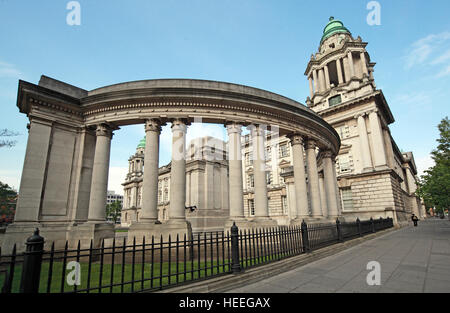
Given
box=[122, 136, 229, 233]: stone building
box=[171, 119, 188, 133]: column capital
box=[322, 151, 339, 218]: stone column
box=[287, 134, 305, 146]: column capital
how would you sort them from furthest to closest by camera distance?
box=[122, 136, 229, 233]: stone building
box=[322, 151, 339, 218]: stone column
box=[287, 134, 305, 146]: column capital
box=[171, 119, 188, 133]: column capital

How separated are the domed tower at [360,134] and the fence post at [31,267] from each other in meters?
33.7

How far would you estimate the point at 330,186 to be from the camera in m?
21.2

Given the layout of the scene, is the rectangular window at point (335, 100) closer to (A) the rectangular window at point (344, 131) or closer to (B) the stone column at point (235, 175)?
(A) the rectangular window at point (344, 131)

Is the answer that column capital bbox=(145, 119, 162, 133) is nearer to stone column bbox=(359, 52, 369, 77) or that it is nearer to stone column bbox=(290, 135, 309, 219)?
stone column bbox=(290, 135, 309, 219)

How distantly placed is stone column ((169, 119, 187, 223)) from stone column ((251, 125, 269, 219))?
14.7 ft

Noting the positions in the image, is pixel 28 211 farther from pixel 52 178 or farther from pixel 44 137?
pixel 44 137

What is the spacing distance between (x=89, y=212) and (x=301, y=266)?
39.7ft

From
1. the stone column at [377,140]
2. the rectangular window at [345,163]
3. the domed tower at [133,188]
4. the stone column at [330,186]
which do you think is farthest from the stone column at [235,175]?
the domed tower at [133,188]

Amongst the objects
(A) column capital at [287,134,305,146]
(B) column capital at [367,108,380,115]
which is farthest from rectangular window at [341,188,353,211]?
(A) column capital at [287,134,305,146]

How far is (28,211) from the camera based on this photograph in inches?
502

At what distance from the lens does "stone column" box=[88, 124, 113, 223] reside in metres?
14.1

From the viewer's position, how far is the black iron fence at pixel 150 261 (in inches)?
164
